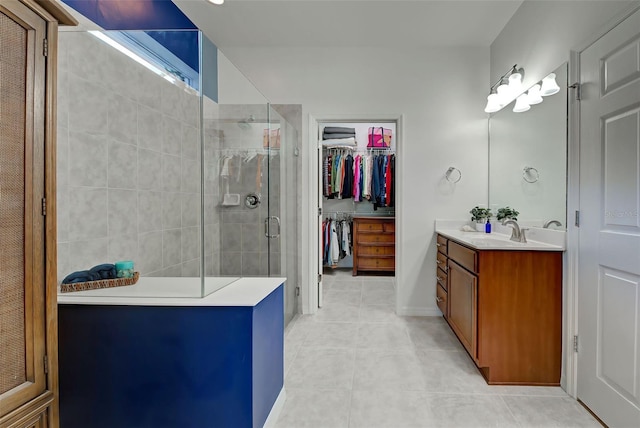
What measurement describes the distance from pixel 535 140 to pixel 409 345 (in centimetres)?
177

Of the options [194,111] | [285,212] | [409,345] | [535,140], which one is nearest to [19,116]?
[194,111]

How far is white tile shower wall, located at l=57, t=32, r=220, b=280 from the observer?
5.27 feet

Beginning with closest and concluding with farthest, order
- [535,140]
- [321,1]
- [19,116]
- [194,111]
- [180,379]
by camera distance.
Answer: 1. [19,116]
2. [180,379]
3. [194,111]
4. [535,140]
5. [321,1]

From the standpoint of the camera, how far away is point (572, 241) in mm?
1947

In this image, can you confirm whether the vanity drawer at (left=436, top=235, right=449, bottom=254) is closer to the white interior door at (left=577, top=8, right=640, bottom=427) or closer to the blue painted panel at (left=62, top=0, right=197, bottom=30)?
the white interior door at (left=577, top=8, right=640, bottom=427)

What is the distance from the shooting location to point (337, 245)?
527 cm

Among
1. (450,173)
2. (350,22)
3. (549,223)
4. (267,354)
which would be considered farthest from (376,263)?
(267,354)

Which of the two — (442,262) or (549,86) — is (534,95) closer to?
(549,86)

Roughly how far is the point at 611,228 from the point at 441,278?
1.56m

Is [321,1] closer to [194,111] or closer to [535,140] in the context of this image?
[194,111]

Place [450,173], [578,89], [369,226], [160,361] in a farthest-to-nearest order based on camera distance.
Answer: [369,226] → [450,173] → [578,89] → [160,361]

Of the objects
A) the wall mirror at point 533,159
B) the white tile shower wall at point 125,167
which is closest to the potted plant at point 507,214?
the wall mirror at point 533,159

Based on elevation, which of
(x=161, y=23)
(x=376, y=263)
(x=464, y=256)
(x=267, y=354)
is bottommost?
(x=376, y=263)

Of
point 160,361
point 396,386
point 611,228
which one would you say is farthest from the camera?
point 396,386
